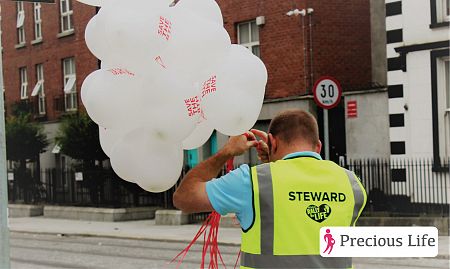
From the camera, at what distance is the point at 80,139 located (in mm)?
24469

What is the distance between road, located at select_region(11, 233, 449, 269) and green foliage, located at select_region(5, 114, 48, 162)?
9613mm

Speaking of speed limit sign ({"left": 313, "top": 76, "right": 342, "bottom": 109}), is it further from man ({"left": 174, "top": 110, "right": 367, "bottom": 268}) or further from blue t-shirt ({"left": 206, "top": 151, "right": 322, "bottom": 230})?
blue t-shirt ({"left": 206, "top": 151, "right": 322, "bottom": 230})

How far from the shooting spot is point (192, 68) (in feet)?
12.8

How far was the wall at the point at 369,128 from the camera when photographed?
65.0 ft

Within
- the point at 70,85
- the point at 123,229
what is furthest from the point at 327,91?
the point at 70,85

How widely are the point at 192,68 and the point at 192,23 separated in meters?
0.25

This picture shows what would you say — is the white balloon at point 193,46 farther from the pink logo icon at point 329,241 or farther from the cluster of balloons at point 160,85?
the pink logo icon at point 329,241

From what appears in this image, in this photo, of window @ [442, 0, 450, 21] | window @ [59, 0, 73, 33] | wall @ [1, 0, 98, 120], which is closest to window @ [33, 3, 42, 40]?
wall @ [1, 0, 98, 120]

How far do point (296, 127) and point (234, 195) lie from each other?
0.42 m

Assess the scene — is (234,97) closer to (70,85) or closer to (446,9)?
(446,9)

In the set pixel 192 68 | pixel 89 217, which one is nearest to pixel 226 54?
pixel 192 68

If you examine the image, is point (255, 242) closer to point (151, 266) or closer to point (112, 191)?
point (151, 266)

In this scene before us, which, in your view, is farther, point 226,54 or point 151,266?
point 151,266

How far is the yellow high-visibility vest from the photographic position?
3281 millimetres
